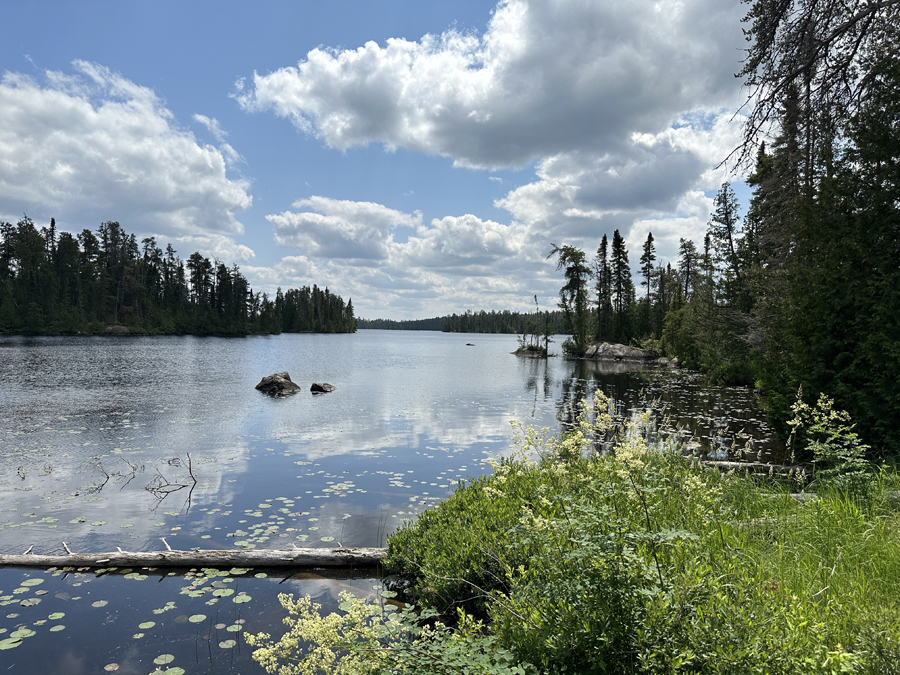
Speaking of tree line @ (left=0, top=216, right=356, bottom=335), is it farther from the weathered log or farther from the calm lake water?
the weathered log

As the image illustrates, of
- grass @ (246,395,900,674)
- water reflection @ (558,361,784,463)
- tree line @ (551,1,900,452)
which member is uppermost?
tree line @ (551,1,900,452)

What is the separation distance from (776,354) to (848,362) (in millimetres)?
2420

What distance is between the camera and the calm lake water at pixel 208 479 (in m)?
5.00

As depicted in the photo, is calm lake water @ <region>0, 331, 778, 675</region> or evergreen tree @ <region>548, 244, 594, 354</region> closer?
calm lake water @ <region>0, 331, 778, 675</region>

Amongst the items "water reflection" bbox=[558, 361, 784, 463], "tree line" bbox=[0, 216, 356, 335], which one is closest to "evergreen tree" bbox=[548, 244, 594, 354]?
"water reflection" bbox=[558, 361, 784, 463]

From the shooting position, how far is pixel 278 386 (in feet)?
81.4

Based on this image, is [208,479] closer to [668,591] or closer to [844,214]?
[668,591]

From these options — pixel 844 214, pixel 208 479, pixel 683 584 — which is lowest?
pixel 208 479

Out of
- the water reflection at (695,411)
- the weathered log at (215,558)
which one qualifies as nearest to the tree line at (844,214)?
the water reflection at (695,411)

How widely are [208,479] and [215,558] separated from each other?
15.5ft

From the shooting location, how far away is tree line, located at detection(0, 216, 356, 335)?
76250 millimetres

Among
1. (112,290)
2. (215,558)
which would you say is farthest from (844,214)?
(112,290)

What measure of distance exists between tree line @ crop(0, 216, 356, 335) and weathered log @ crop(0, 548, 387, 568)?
308 ft

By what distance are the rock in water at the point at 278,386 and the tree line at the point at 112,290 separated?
76.5 m
